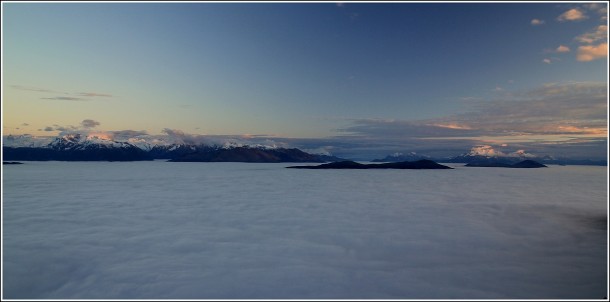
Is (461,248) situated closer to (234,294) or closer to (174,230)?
(234,294)

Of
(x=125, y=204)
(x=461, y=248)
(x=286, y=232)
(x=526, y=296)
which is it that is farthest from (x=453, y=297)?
(x=125, y=204)

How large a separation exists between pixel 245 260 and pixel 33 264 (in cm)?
787

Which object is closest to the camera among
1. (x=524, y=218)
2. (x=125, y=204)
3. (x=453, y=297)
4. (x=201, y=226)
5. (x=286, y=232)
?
(x=453, y=297)

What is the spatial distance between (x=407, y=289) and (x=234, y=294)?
17.1ft

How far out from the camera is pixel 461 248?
15852mm

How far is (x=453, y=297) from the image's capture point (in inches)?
409

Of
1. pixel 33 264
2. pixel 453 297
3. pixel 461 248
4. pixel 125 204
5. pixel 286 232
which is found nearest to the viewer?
pixel 453 297

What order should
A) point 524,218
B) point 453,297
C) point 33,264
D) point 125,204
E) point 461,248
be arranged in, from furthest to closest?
point 125,204 < point 524,218 < point 461,248 < point 33,264 < point 453,297

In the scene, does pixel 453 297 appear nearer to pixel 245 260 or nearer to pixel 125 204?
pixel 245 260

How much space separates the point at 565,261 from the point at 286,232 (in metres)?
12.4

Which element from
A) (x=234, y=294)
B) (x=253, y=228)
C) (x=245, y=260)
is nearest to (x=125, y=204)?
(x=253, y=228)

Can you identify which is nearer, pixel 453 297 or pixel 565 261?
pixel 453 297

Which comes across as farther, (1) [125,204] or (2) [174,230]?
(1) [125,204]

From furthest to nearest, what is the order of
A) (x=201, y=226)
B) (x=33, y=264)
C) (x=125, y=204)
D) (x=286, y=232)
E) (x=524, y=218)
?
1. (x=125, y=204)
2. (x=524, y=218)
3. (x=201, y=226)
4. (x=286, y=232)
5. (x=33, y=264)
